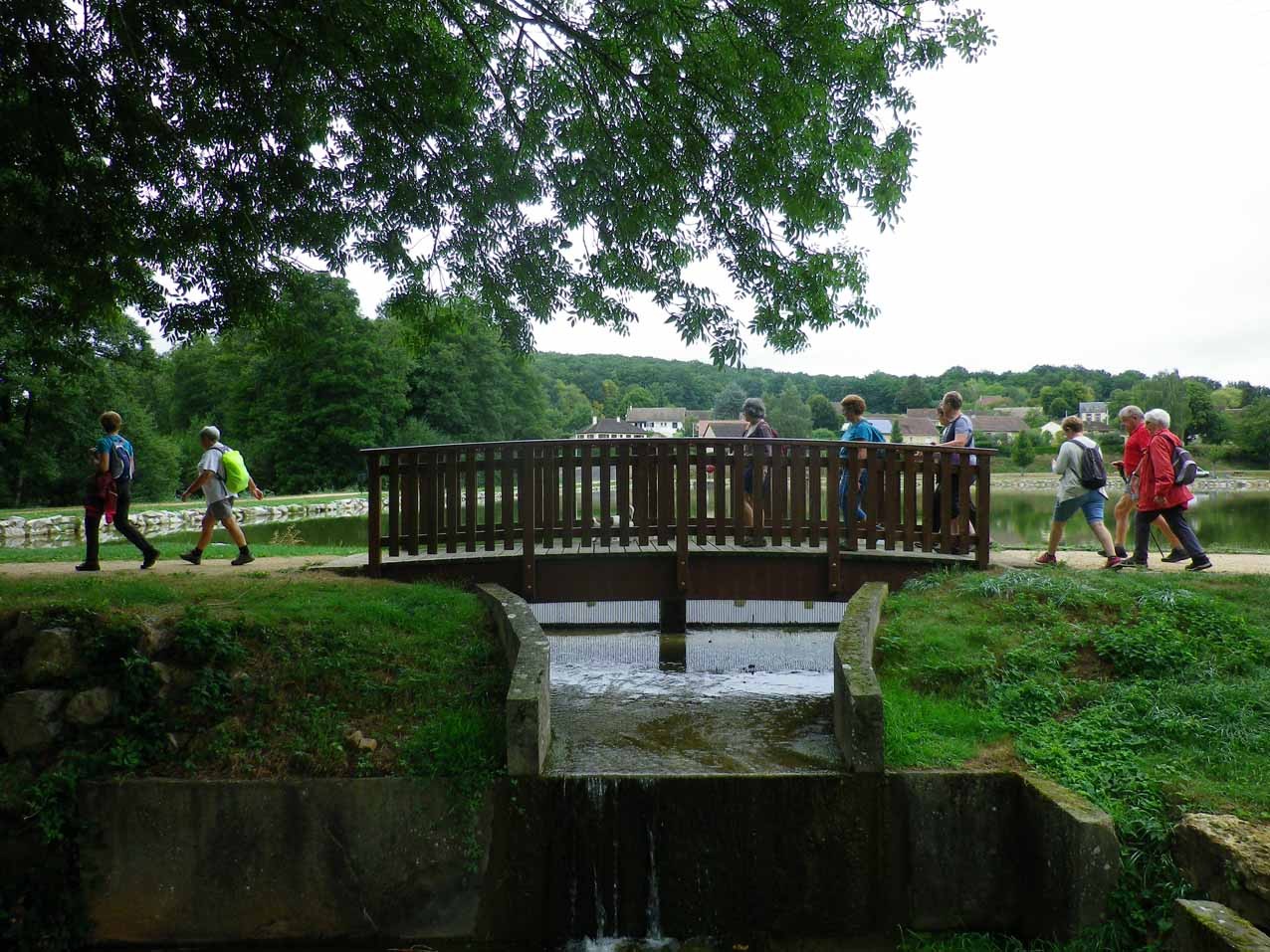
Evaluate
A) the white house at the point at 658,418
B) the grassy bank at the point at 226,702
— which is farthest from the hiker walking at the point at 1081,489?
the white house at the point at 658,418

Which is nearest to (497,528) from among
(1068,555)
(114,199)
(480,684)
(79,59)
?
(480,684)

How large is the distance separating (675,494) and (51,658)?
5.63 metres

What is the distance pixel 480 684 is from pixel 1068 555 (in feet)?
26.2

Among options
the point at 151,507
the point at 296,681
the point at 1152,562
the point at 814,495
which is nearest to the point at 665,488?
the point at 814,495

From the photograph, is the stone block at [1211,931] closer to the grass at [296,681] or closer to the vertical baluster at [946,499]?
the grass at [296,681]

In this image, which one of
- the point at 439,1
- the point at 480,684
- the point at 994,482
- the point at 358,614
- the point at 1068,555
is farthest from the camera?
the point at 994,482

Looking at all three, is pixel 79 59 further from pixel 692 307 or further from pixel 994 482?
pixel 994 482

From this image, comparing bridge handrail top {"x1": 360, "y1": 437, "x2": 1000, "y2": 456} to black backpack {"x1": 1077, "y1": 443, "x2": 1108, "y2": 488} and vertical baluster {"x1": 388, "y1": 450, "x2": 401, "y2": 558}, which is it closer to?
vertical baluster {"x1": 388, "y1": 450, "x2": 401, "y2": 558}

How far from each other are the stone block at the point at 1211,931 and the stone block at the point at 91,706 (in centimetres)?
605

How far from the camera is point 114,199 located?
8555mm

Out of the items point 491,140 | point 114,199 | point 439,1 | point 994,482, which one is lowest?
point 994,482

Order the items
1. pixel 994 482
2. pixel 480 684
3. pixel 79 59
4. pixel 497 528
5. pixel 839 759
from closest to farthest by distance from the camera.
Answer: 1. pixel 839 759
2. pixel 480 684
3. pixel 79 59
4. pixel 497 528
5. pixel 994 482

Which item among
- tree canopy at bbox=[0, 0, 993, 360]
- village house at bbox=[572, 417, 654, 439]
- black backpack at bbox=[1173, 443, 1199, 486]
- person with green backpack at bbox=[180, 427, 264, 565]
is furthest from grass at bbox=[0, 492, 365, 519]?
village house at bbox=[572, 417, 654, 439]

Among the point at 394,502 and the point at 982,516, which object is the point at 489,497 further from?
the point at 982,516
